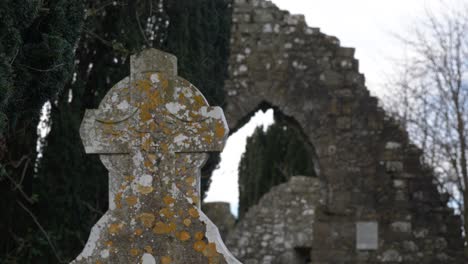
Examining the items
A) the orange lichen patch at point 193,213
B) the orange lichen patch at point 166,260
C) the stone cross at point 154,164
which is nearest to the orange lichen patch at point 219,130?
the stone cross at point 154,164

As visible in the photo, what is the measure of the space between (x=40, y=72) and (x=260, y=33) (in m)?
7.90

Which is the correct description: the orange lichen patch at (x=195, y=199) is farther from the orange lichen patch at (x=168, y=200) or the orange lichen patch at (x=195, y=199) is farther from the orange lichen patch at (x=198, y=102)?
the orange lichen patch at (x=198, y=102)

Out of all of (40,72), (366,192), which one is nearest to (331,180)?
(366,192)

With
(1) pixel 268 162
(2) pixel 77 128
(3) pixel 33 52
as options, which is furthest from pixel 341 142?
(1) pixel 268 162

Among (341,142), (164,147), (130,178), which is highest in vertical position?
(341,142)

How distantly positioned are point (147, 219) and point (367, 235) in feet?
29.4

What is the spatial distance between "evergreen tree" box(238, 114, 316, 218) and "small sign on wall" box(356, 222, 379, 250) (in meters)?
9.16

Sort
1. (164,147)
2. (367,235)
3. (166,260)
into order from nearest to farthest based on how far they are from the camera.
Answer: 1. (166,260)
2. (164,147)
3. (367,235)

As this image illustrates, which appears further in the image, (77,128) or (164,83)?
(77,128)

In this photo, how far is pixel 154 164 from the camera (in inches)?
152

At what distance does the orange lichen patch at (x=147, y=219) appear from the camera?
3.81 meters

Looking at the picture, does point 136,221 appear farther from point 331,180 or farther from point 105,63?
point 331,180

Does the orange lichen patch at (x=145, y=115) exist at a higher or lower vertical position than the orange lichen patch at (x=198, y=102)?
lower

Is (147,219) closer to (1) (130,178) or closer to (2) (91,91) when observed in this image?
(1) (130,178)
